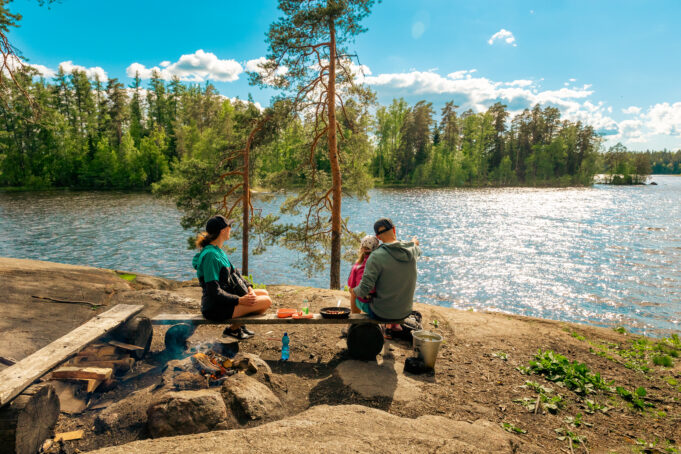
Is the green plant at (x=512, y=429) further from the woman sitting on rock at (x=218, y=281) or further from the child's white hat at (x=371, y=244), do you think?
the woman sitting on rock at (x=218, y=281)

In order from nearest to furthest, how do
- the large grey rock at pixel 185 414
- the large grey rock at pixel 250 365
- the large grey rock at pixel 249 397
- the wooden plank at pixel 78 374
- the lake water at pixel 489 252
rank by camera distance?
1. the large grey rock at pixel 185 414
2. the large grey rock at pixel 249 397
3. the wooden plank at pixel 78 374
4. the large grey rock at pixel 250 365
5. the lake water at pixel 489 252

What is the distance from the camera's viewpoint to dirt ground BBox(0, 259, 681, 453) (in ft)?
13.1

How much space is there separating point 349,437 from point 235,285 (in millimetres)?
2844

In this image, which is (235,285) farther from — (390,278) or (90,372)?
(390,278)

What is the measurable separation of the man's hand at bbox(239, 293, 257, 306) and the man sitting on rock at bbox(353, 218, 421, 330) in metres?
1.53

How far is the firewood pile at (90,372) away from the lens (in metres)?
3.99

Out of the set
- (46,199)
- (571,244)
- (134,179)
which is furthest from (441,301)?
(134,179)

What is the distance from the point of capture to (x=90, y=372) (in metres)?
4.16

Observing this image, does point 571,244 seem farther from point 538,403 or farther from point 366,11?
point 538,403

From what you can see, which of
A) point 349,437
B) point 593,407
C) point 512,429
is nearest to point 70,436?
point 349,437

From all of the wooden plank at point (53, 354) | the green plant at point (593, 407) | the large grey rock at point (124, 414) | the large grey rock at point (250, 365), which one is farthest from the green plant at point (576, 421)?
the wooden plank at point (53, 354)

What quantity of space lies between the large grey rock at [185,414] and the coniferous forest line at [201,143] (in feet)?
94.8

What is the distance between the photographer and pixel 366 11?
11.6m

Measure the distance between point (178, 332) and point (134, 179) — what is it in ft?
199
